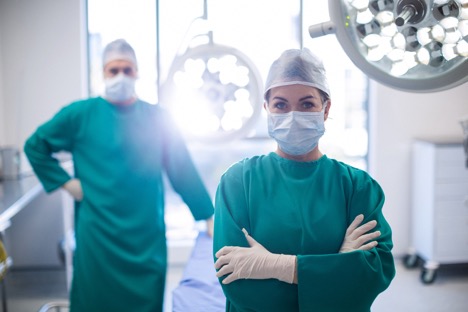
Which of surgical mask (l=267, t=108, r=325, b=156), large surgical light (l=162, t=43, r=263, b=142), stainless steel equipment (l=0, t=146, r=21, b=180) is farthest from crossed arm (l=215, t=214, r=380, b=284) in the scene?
stainless steel equipment (l=0, t=146, r=21, b=180)

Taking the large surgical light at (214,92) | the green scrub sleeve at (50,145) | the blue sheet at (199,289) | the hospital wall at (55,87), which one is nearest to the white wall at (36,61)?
the hospital wall at (55,87)

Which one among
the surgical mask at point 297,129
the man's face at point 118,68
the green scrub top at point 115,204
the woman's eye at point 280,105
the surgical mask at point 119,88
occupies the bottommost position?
the green scrub top at point 115,204

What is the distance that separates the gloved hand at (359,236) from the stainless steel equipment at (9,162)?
2396mm

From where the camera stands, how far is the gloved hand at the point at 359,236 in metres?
1.22

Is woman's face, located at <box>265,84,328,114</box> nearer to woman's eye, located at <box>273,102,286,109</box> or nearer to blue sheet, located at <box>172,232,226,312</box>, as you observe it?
woman's eye, located at <box>273,102,286,109</box>

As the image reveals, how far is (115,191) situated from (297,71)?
46.9 inches

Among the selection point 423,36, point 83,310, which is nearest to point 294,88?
point 423,36

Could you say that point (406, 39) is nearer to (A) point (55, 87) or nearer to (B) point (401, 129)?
(B) point (401, 129)

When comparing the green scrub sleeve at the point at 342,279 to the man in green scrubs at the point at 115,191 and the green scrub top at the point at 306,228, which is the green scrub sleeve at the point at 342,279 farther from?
the man in green scrubs at the point at 115,191

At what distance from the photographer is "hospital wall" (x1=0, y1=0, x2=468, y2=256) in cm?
347

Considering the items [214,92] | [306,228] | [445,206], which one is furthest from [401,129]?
[306,228]

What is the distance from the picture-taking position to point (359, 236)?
123 centimetres

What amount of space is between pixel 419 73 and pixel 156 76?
278cm

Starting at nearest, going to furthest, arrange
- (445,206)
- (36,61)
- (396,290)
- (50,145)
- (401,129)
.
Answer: (50,145), (396,290), (445,206), (36,61), (401,129)
